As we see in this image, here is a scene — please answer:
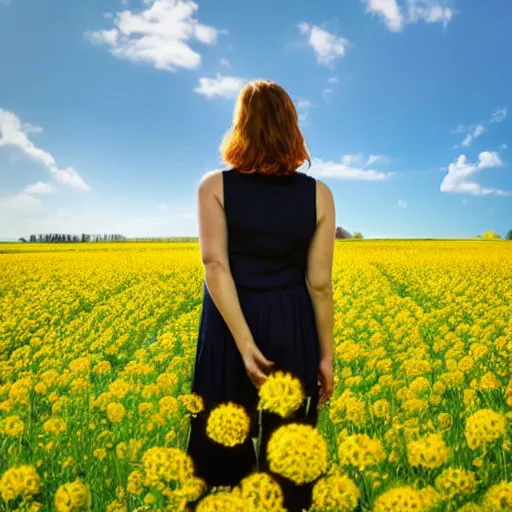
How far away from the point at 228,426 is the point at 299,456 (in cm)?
37

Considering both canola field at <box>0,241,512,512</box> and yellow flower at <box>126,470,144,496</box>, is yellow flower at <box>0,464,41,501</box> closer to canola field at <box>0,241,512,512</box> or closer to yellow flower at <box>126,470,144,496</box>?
canola field at <box>0,241,512,512</box>

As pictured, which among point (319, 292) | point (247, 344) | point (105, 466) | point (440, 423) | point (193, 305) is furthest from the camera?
point (193, 305)

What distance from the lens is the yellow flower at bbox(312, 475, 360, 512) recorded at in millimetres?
2254

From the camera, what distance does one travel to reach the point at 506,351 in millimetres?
5738

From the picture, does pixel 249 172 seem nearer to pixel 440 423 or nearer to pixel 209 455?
pixel 209 455

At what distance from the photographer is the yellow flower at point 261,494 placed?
6.79ft

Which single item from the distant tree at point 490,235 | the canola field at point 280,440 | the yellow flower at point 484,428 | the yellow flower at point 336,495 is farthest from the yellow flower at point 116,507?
the distant tree at point 490,235

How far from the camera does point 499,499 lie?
2.31 m

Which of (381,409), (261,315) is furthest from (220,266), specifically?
(381,409)

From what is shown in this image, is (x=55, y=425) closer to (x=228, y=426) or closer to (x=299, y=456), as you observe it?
(x=228, y=426)

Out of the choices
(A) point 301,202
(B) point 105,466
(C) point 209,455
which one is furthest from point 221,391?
(B) point 105,466

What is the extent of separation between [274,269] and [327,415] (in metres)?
2.14

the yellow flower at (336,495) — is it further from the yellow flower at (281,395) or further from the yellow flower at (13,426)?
the yellow flower at (13,426)

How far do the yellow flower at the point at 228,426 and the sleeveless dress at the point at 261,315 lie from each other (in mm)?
118
